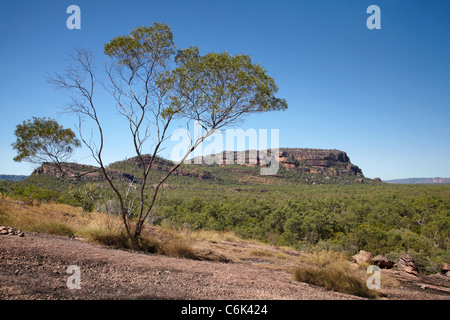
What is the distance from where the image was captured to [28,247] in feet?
16.0

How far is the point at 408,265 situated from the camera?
8969 mm

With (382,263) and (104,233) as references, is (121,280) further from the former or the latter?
(382,263)

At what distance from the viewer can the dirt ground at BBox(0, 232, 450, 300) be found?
3447 mm

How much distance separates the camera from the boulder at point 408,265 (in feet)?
27.8

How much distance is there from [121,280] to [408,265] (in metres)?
9.59

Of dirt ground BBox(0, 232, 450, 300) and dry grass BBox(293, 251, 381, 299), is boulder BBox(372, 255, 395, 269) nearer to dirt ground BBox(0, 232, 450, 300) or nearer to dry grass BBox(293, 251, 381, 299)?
dirt ground BBox(0, 232, 450, 300)

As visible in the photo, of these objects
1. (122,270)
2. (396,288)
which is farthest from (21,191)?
(396,288)

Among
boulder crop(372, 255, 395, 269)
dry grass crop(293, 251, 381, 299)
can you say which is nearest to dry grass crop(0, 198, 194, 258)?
dry grass crop(293, 251, 381, 299)

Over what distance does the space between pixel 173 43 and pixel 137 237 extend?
6.17 m

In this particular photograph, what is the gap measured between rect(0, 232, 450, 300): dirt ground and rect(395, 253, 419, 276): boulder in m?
2.56

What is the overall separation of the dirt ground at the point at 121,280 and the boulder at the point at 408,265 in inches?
101

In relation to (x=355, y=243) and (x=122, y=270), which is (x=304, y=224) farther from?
(x=122, y=270)

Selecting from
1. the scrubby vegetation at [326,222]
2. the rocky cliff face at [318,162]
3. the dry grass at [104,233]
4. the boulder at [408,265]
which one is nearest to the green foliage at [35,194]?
the scrubby vegetation at [326,222]

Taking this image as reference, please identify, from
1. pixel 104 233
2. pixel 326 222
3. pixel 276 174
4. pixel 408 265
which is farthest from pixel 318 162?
pixel 104 233
